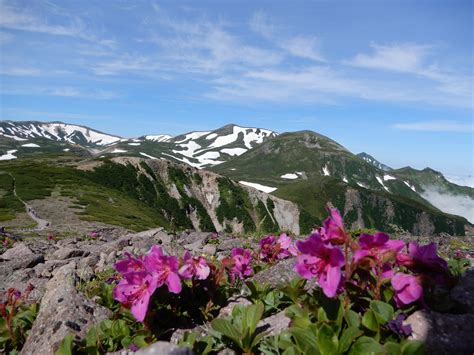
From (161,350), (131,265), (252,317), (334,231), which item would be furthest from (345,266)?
(131,265)

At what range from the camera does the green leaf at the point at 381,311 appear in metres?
2.97

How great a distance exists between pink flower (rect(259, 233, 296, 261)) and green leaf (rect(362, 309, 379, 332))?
2.62 metres

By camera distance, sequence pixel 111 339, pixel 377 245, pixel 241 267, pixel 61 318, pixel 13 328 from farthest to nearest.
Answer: pixel 241 267
pixel 13 328
pixel 61 318
pixel 111 339
pixel 377 245

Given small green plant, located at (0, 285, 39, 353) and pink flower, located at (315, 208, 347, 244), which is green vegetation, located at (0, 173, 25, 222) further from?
pink flower, located at (315, 208, 347, 244)

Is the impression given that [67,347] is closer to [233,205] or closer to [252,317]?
[252,317]

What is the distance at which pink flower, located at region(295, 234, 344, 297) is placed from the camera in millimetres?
2801

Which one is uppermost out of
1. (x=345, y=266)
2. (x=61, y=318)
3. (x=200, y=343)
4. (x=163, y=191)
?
(x=345, y=266)

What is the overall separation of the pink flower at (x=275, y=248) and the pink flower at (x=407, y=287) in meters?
2.69

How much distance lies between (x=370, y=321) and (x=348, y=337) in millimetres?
297

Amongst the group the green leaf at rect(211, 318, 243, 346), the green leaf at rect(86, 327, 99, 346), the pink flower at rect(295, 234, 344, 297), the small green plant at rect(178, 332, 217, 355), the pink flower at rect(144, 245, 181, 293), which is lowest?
the green leaf at rect(86, 327, 99, 346)

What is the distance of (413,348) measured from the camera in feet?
8.71

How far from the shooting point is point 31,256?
12.5 metres

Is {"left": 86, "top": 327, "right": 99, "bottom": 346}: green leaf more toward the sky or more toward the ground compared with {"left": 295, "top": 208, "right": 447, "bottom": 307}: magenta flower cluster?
more toward the ground

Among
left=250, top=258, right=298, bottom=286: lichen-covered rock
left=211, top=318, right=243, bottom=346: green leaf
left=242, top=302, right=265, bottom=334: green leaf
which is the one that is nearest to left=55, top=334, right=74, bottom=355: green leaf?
left=211, top=318, right=243, bottom=346: green leaf
